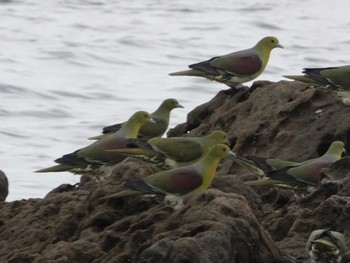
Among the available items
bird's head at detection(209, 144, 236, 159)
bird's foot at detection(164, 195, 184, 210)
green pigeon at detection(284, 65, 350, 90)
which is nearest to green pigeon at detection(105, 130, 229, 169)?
bird's head at detection(209, 144, 236, 159)

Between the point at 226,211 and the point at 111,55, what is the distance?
23.1 metres

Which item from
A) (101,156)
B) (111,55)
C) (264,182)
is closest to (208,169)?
(264,182)

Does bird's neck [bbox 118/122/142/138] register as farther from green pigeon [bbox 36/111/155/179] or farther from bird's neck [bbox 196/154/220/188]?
bird's neck [bbox 196/154/220/188]

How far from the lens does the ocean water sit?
23656 millimetres

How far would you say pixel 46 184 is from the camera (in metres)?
19.8

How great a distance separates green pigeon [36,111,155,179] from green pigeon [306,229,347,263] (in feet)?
12.6

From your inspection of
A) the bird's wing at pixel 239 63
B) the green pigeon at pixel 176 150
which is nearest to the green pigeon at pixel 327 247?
the green pigeon at pixel 176 150

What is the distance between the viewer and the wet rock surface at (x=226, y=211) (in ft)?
28.0

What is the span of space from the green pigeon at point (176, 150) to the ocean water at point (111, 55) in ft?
25.8

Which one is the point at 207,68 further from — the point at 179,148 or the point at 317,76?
the point at 179,148

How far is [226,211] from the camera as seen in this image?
8.70 meters

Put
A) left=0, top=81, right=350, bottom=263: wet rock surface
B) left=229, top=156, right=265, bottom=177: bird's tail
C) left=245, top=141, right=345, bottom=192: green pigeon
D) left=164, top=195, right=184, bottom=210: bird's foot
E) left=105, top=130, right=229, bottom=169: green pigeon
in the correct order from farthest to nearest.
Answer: left=229, top=156, right=265, bottom=177: bird's tail
left=105, top=130, right=229, bottom=169: green pigeon
left=245, top=141, right=345, bottom=192: green pigeon
left=164, top=195, right=184, bottom=210: bird's foot
left=0, top=81, right=350, bottom=263: wet rock surface

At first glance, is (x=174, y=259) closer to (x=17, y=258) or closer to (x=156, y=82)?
(x=17, y=258)

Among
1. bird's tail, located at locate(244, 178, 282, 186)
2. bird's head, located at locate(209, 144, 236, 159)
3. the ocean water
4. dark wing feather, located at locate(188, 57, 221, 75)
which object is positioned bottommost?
the ocean water
